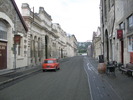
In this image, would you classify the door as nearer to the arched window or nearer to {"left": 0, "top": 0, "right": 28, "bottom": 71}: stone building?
{"left": 0, "top": 0, "right": 28, "bottom": 71}: stone building

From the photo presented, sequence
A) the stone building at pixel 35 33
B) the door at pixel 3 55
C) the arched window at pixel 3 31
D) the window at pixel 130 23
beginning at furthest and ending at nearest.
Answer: the stone building at pixel 35 33, the arched window at pixel 3 31, the window at pixel 130 23, the door at pixel 3 55

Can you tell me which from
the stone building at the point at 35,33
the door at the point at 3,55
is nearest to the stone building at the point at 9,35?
the door at the point at 3,55

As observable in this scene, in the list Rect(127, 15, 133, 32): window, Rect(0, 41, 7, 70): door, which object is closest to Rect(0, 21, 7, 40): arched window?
Rect(0, 41, 7, 70): door

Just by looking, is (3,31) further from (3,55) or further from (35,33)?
(35,33)

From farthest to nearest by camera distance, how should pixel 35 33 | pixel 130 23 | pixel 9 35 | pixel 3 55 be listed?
1. pixel 35 33
2. pixel 9 35
3. pixel 130 23
4. pixel 3 55

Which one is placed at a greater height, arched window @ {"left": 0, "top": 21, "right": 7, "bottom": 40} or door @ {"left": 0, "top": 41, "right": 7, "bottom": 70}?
arched window @ {"left": 0, "top": 21, "right": 7, "bottom": 40}

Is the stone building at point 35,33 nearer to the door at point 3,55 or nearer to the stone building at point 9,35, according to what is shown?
the stone building at point 9,35

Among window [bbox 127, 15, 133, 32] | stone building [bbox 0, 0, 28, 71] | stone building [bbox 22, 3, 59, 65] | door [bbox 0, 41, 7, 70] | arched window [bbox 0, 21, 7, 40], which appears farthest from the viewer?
stone building [bbox 22, 3, 59, 65]

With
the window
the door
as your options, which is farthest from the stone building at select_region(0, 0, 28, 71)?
Result: the window

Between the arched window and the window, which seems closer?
the window

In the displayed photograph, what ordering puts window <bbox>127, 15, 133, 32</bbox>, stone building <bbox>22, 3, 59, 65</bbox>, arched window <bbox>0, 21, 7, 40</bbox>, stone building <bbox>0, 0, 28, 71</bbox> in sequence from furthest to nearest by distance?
stone building <bbox>22, 3, 59, 65</bbox> < arched window <bbox>0, 21, 7, 40</bbox> < window <bbox>127, 15, 133, 32</bbox> < stone building <bbox>0, 0, 28, 71</bbox>

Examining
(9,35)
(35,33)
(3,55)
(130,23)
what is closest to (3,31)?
(9,35)

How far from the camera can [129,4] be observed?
1499 centimetres

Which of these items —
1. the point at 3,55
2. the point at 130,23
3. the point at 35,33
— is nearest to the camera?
the point at 3,55
